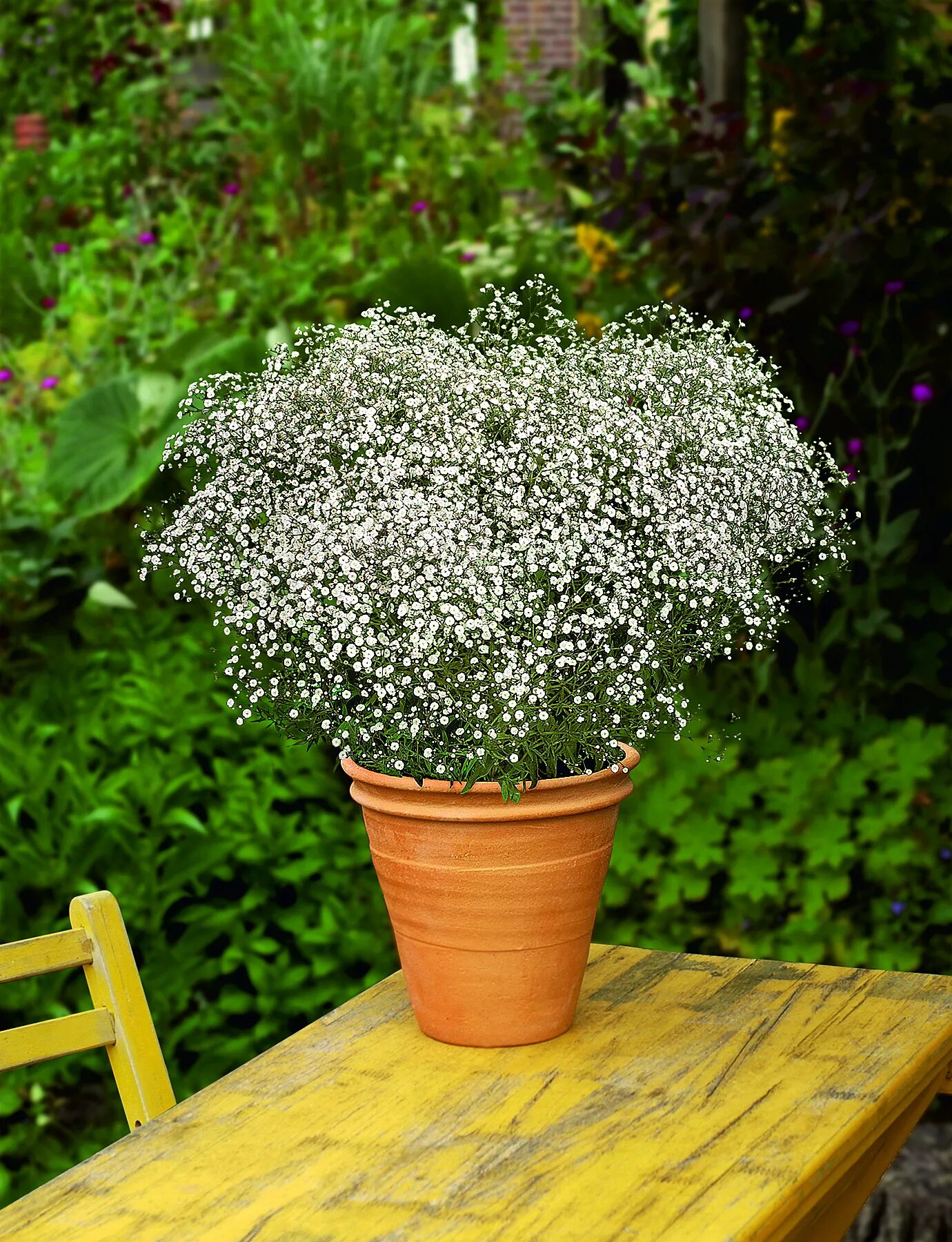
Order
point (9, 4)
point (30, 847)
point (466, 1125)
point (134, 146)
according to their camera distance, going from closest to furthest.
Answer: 1. point (466, 1125)
2. point (30, 847)
3. point (134, 146)
4. point (9, 4)

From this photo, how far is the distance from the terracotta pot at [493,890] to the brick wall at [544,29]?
7749 mm

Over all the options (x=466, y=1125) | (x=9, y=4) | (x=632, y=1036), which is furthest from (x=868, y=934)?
(x=9, y=4)

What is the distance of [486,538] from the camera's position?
1.45 metres

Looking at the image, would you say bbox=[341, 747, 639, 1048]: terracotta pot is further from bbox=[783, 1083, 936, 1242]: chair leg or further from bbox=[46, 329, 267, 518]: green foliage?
bbox=[46, 329, 267, 518]: green foliage

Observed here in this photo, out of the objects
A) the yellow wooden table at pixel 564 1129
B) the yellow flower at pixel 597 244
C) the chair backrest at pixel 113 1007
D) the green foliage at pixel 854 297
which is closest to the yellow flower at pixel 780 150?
the green foliage at pixel 854 297

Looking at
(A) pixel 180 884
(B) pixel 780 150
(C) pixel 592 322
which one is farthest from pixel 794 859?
(B) pixel 780 150

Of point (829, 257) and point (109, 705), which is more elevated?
point (829, 257)

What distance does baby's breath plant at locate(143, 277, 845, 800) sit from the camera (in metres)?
1.44

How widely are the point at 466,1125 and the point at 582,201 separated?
443 cm

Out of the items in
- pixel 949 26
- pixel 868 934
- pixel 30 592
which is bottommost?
pixel 868 934

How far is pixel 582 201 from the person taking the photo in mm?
5340

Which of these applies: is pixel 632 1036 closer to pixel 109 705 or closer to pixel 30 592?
pixel 109 705

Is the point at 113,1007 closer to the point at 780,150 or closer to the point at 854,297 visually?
the point at 854,297

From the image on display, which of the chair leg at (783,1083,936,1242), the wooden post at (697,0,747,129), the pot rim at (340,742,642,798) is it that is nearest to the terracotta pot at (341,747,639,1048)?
the pot rim at (340,742,642,798)
